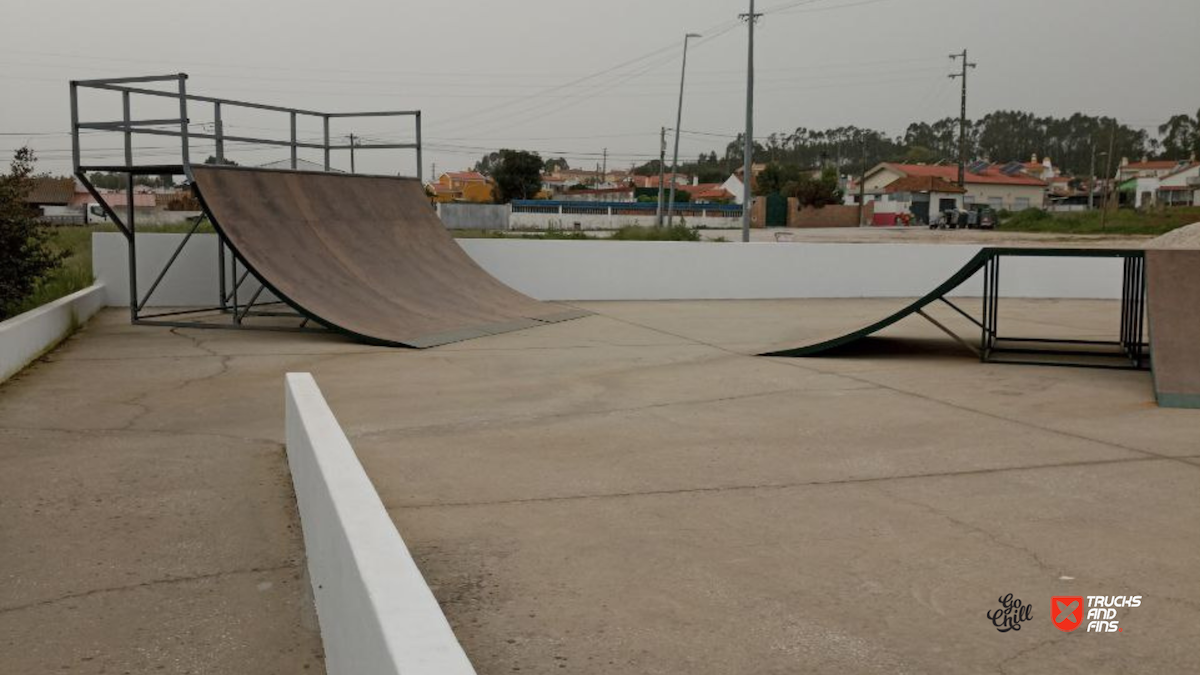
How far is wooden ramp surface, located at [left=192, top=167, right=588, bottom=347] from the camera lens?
1260 cm

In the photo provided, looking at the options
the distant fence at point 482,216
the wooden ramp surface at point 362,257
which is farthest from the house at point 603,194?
the wooden ramp surface at point 362,257

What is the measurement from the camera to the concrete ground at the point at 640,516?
373 cm

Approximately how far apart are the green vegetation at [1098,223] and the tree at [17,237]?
47465 millimetres

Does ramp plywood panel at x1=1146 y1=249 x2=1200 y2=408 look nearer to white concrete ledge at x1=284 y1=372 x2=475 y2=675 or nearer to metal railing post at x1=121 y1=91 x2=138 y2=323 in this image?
white concrete ledge at x1=284 y1=372 x2=475 y2=675

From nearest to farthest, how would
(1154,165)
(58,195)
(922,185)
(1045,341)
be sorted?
(1045,341) < (58,195) < (922,185) < (1154,165)

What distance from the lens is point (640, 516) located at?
5.25 m

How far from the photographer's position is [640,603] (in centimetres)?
404

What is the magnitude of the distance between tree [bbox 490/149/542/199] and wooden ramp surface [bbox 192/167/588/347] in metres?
76.7

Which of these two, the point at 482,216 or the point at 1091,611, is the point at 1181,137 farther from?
the point at 1091,611

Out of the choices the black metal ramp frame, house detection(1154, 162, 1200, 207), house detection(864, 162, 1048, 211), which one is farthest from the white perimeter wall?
house detection(1154, 162, 1200, 207)

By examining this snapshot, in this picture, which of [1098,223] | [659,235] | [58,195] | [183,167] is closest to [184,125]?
[183,167]

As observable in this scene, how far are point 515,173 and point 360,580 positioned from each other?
A: 92359 mm

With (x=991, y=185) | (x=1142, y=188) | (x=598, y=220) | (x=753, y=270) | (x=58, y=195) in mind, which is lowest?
(x=753, y=270)

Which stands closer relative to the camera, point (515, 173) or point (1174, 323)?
point (1174, 323)
